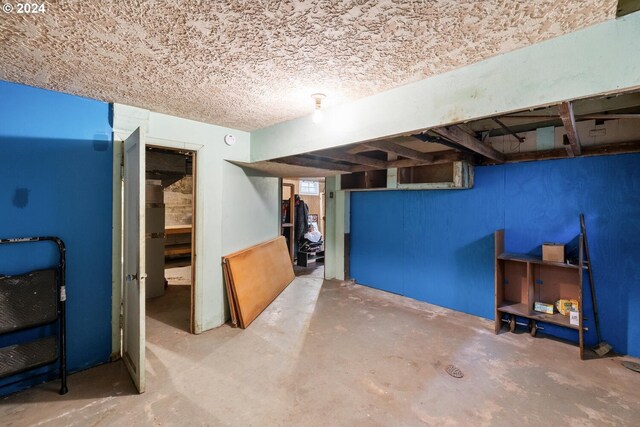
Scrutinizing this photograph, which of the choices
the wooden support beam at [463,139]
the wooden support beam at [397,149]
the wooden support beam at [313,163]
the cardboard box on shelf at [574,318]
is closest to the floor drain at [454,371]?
the cardboard box on shelf at [574,318]

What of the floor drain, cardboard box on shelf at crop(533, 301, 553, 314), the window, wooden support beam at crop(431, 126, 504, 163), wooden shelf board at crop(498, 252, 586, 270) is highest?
the window

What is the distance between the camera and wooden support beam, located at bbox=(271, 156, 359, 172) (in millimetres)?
3109

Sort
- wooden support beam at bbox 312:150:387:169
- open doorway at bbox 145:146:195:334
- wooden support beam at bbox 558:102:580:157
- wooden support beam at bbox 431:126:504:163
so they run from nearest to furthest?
wooden support beam at bbox 558:102:580:157
wooden support beam at bbox 431:126:504:163
wooden support beam at bbox 312:150:387:169
open doorway at bbox 145:146:195:334

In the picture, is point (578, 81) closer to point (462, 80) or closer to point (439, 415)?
point (462, 80)

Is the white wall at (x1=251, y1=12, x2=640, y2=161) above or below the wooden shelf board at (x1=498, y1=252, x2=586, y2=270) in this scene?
A: above

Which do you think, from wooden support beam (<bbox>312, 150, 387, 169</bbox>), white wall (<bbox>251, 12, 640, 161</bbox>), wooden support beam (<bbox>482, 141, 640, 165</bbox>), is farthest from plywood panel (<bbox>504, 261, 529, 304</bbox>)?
white wall (<bbox>251, 12, 640, 161</bbox>)

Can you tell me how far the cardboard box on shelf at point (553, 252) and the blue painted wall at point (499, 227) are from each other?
0.96 feet

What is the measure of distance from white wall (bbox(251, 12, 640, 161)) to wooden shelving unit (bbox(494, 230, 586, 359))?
1.99 m

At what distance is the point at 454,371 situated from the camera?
2.31 m

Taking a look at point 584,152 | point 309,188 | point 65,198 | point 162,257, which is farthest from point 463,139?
point 309,188

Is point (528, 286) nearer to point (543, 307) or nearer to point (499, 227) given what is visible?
point (543, 307)

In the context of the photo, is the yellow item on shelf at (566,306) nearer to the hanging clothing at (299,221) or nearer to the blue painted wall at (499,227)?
the blue painted wall at (499,227)

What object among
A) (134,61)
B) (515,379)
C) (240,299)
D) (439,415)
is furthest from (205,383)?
(515,379)

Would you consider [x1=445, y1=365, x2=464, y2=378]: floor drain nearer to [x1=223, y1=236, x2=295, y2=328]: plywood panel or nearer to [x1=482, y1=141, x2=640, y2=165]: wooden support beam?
[x1=223, y1=236, x2=295, y2=328]: plywood panel
